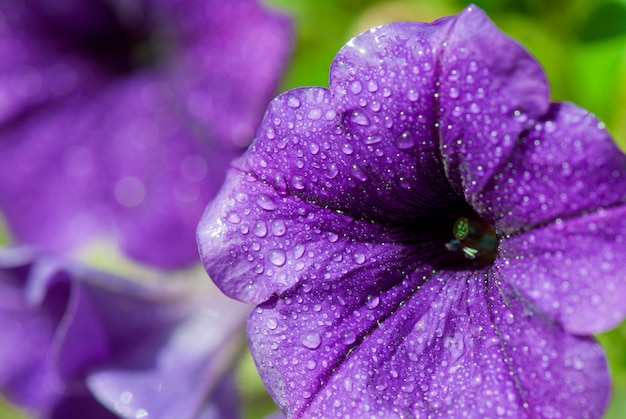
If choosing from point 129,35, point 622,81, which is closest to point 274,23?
point 129,35

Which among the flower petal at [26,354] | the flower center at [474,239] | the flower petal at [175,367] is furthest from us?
the flower petal at [26,354]

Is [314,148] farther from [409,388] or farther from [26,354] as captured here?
[26,354]

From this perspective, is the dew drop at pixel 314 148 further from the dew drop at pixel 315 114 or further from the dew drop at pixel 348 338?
the dew drop at pixel 348 338

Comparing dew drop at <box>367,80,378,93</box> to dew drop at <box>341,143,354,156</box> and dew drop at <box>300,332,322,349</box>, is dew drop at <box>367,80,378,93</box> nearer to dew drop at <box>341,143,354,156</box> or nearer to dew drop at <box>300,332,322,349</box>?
dew drop at <box>341,143,354,156</box>

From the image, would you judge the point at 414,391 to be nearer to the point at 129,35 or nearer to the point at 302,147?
the point at 302,147

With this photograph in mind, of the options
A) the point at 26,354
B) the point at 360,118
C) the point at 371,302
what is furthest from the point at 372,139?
the point at 26,354

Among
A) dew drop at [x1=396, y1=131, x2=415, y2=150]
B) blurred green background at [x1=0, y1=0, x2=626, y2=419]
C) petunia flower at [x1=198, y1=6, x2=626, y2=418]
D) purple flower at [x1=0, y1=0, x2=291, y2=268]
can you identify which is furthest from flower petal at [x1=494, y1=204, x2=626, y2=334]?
purple flower at [x1=0, y1=0, x2=291, y2=268]

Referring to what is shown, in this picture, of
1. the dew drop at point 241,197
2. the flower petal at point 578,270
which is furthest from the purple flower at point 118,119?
the flower petal at point 578,270
